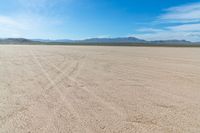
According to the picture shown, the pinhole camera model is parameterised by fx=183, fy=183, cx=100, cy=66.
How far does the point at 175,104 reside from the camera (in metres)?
4.83

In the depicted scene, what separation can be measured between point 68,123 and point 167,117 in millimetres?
2132

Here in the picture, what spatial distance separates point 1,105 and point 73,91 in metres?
2.09

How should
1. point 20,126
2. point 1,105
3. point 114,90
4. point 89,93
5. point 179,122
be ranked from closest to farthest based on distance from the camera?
1. point 20,126
2. point 179,122
3. point 1,105
4. point 89,93
5. point 114,90

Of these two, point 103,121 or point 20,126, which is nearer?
point 20,126

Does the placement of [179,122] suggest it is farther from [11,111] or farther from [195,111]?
[11,111]

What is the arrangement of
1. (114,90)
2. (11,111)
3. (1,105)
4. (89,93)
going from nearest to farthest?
(11,111), (1,105), (89,93), (114,90)

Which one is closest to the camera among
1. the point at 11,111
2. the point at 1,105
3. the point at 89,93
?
the point at 11,111

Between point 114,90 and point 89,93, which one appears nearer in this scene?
point 89,93

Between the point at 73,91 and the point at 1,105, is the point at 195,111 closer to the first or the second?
the point at 73,91

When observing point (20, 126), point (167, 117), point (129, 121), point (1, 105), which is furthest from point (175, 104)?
point (1, 105)

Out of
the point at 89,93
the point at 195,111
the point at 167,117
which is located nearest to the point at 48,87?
the point at 89,93

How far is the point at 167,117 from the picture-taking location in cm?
400

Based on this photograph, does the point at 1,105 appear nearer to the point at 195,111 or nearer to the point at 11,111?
the point at 11,111

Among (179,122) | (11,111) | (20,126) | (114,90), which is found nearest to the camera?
(20,126)
